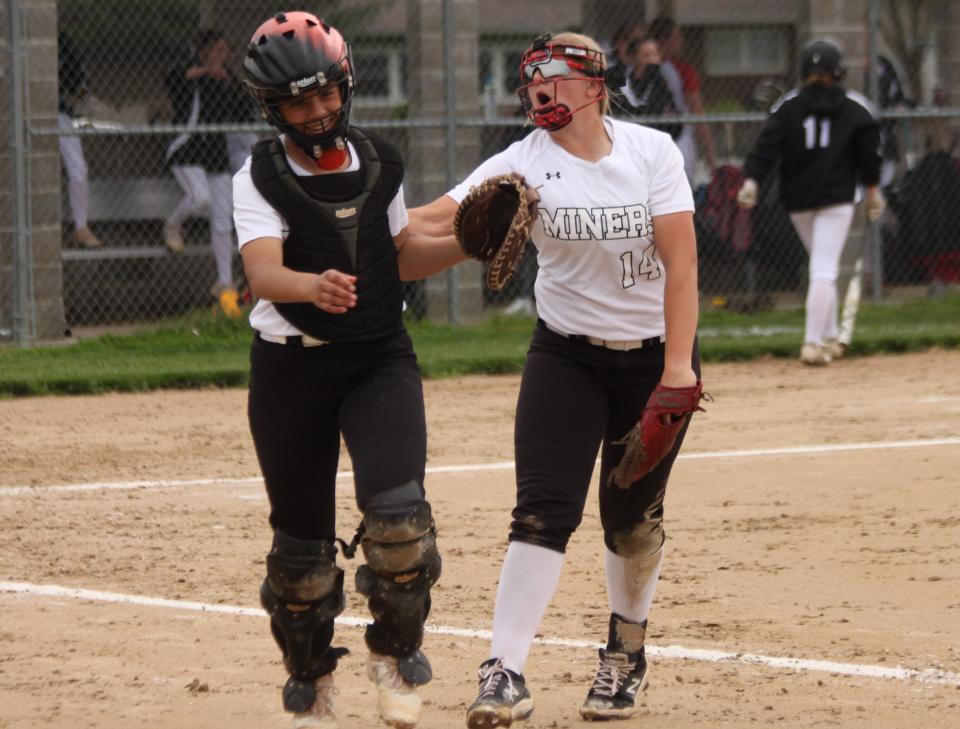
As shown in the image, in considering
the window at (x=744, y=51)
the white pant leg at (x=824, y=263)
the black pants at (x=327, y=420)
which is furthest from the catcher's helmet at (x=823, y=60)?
the black pants at (x=327, y=420)

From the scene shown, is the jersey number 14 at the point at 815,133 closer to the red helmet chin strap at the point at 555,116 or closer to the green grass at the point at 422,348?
the green grass at the point at 422,348

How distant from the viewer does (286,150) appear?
4348mm

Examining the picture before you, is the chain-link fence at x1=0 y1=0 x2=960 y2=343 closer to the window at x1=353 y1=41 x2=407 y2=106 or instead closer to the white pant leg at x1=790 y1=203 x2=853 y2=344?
the window at x1=353 y1=41 x2=407 y2=106

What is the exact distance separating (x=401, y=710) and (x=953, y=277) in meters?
11.9

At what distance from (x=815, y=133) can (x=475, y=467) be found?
14.2 ft

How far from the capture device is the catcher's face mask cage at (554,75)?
452 cm

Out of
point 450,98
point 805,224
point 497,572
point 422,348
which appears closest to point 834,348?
point 805,224

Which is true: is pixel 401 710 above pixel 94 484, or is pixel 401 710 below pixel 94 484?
above

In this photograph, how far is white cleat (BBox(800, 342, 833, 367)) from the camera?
447 inches

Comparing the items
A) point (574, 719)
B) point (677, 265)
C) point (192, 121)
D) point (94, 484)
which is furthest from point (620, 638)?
point (192, 121)

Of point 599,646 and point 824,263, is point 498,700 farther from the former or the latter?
point 824,263

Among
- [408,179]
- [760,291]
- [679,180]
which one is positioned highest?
[679,180]

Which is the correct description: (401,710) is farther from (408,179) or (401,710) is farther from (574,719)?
(408,179)

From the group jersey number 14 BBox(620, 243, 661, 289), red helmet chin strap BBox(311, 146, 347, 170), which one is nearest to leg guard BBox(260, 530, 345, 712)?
red helmet chin strap BBox(311, 146, 347, 170)
